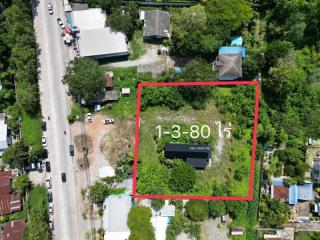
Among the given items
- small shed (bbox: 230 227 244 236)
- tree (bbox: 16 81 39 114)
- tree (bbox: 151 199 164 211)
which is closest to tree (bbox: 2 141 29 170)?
tree (bbox: 16 81 39 114)

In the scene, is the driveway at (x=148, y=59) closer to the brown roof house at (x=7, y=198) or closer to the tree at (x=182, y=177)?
the tree at (x=182, y=177)

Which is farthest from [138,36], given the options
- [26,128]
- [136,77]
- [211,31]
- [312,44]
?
[312,44]

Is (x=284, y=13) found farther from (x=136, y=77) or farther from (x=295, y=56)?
(x=136, y=77)

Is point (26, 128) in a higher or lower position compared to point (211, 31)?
lower

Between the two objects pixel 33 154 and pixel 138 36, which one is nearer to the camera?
pixel 33 154

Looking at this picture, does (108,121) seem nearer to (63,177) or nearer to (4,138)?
(63,177)

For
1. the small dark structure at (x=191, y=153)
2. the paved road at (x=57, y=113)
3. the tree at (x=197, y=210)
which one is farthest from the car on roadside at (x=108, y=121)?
the tree at (x=197, y=210)

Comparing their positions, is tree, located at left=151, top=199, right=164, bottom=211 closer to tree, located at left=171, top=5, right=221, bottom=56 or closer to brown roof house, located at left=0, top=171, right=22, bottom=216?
brown roof house, located at left=0, top=171, right=22, bottom=216
